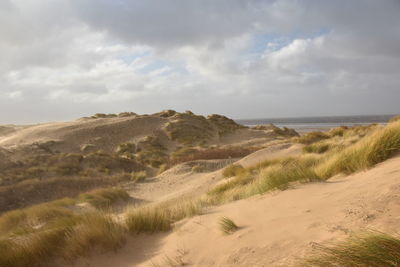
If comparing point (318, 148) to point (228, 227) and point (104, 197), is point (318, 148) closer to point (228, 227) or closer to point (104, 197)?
point (104, 197)

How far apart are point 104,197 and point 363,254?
9.04 metres

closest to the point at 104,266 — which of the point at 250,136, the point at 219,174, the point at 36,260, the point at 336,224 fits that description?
the point at 36,260

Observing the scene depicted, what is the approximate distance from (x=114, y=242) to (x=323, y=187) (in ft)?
10.4

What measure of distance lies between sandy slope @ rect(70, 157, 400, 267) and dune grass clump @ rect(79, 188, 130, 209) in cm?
550

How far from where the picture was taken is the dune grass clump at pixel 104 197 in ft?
30.6

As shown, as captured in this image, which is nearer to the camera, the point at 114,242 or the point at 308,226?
the point at 308,226

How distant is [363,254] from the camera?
2.08 m

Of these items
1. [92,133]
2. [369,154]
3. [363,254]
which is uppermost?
[92,133]

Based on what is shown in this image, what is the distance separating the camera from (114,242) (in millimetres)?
4023

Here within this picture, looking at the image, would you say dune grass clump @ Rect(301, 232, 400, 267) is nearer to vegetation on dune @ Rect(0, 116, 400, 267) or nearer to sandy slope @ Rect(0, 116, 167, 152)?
vegetation on dune @ Rect(0, 116, 400, 267)

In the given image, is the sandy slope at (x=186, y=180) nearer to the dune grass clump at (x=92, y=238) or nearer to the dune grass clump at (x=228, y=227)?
the dune grass clump at (x=92, y=238)

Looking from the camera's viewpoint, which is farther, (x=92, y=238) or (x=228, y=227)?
(x=92, y=238)

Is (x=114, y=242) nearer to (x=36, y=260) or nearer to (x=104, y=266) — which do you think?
(x=104, y=266)

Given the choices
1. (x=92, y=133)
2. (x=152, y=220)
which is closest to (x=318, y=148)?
(x=152, y=220)
